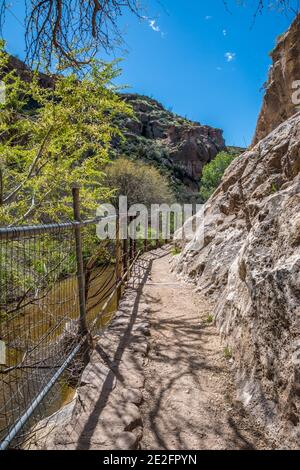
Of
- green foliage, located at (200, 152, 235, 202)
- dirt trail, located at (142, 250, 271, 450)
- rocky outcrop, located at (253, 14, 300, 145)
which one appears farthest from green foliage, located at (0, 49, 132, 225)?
green foliage, located at (200, 152, 235, 202)

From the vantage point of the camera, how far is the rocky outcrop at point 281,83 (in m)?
7.77

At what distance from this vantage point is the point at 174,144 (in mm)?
46406

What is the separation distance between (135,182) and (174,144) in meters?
25.8

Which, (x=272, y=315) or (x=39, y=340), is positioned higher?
(x=272, y=315)

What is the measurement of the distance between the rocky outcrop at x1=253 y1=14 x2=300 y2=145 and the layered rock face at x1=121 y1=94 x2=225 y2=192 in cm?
2944

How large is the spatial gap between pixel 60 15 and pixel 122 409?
2527 mm

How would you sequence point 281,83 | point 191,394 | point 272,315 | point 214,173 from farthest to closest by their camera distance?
point 214,173 → point 281,83 → point 191,394 → point 272,315

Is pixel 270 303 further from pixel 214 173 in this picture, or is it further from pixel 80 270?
pixel 214 173

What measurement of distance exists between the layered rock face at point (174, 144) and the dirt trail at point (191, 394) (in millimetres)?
35444

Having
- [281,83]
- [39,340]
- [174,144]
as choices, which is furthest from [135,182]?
[174,144]

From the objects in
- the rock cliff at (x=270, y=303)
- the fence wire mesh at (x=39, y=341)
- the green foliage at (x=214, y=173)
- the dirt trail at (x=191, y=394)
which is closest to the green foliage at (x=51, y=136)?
the fence wire mesh at (x=39, y=341)

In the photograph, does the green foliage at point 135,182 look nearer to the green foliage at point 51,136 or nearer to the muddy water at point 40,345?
the green foliage at point 51,136

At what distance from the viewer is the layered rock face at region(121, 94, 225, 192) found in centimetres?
4081

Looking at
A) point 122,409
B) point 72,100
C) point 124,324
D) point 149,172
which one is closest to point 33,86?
point 72,100
